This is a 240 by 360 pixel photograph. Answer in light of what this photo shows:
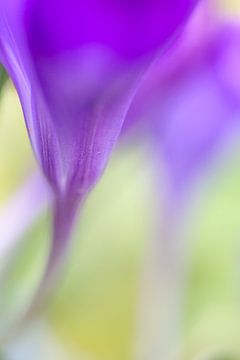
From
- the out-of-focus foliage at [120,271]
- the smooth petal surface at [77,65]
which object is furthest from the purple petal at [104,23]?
the out-of-focus foliage at [120,271]

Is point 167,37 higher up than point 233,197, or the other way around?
point 167,37

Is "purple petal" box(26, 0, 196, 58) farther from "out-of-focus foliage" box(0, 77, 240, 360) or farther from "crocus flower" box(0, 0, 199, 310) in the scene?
"out-of-focus foliage" box(0, 77, 240, 360)

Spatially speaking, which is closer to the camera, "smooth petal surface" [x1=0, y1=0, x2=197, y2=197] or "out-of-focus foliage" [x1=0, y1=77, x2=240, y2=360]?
"smooth petal surface" [x1=0, y1=0, x2=197, y2=197]

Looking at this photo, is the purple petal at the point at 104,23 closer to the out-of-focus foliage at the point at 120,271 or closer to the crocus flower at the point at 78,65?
the crocus flower at the point at 78,65

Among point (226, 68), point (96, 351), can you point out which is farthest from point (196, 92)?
point (96, 351)

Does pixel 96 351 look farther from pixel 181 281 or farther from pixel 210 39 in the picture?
pixel 210 39

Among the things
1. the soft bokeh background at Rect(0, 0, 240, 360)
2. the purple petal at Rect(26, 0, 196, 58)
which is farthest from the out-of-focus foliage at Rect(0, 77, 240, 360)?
the purple petal at Rect(26, 0, 196, 58)

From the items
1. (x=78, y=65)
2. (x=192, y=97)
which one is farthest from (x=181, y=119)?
(x=78, y=65)
